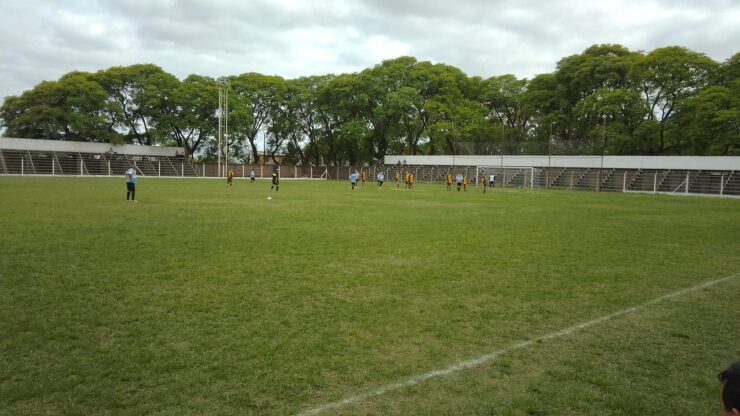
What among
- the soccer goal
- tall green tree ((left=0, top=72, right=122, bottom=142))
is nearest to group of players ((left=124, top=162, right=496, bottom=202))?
the soccer goal

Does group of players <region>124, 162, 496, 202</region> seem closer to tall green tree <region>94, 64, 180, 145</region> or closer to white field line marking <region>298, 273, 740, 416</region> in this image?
tall green tree <region>94, 64, 180, 145</region>

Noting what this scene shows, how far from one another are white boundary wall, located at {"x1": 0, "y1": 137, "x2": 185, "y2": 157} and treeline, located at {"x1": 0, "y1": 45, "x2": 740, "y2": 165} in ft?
4.67

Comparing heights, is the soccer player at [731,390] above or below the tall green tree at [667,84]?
below

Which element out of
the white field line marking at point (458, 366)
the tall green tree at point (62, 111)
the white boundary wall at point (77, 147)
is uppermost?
the tall green tree at point (62, 111)

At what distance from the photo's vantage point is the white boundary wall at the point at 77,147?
5428 cm

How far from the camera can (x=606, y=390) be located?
404 cm

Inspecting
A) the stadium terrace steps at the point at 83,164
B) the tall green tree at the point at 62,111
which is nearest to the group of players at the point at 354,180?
the stadium terrace steps at the point at 83,164

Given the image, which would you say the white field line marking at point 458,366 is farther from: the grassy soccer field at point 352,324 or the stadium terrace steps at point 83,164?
the stadium terrace steps at point 83,164

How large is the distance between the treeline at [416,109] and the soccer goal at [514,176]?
2.12 meters

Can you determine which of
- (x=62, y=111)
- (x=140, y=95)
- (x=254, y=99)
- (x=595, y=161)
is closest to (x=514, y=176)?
(x=595, y=161)

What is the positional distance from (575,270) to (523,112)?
172 ft

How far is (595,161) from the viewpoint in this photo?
47.2 meters

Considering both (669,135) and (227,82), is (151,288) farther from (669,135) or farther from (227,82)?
(227,82)

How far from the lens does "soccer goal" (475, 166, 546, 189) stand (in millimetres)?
50312
